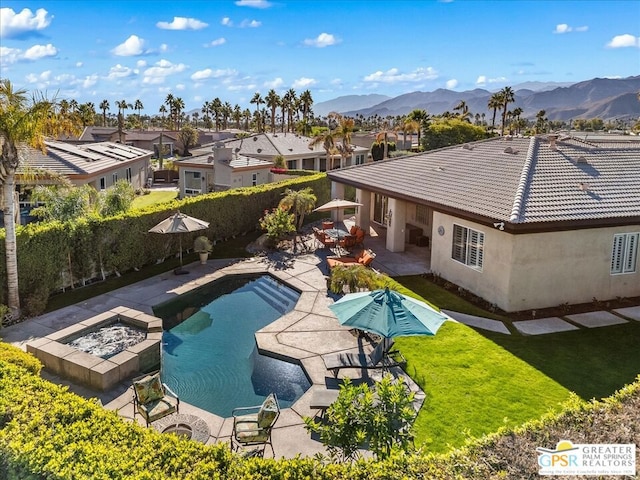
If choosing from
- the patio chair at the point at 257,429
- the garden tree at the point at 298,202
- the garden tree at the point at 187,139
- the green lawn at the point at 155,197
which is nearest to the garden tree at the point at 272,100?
the garden tree at the point at 187,139

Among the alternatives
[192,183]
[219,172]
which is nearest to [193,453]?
[219,172]

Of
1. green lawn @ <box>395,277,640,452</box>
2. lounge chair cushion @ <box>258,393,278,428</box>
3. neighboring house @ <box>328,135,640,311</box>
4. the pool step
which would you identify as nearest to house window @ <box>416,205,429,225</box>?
neighboring house @ <box>328,135,640,311</box>

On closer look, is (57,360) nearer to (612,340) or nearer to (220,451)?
(220,451)

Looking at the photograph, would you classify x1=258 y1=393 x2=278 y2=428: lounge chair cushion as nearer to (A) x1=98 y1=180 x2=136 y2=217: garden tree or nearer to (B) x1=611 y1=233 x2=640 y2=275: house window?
(B) x1=611 y1=233 x2=640 y2=275: house window

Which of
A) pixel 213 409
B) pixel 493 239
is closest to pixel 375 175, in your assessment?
pixel 493 239

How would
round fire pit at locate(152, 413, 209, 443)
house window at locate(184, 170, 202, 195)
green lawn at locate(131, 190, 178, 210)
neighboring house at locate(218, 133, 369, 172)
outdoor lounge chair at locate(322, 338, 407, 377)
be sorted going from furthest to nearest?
neighboring house at locate(218, 133, 369, 172) < green lawn at locate(131, 190, 178, 210) < house window at locate(184, 170, 202, 195) < outdoor lounge chair at locate(322, 338, 407, 377) < round fire pit at locate(152, 413, 209, 443)

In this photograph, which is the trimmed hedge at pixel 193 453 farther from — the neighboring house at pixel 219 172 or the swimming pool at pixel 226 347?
the neighboring house at pixel 219 172
